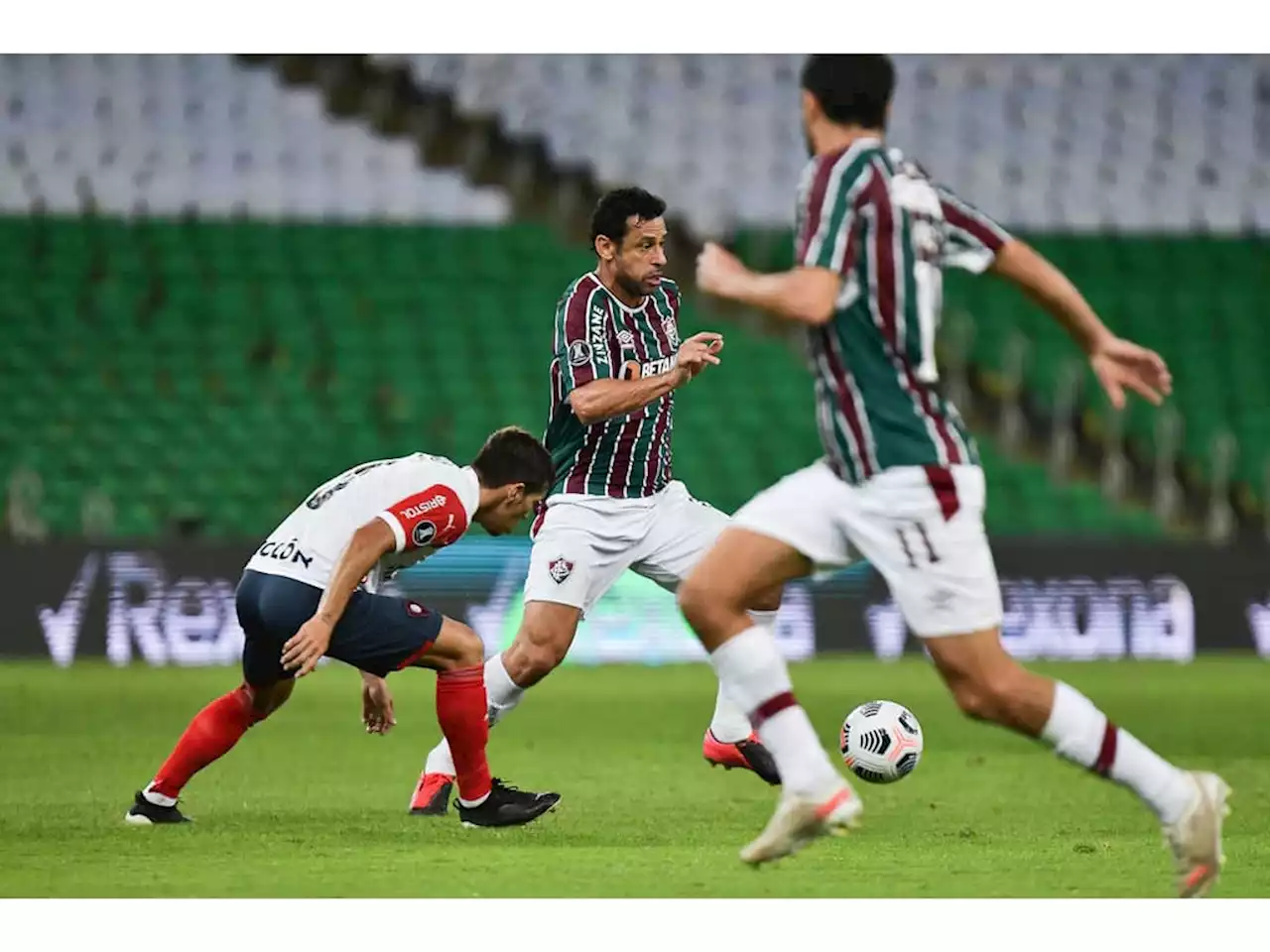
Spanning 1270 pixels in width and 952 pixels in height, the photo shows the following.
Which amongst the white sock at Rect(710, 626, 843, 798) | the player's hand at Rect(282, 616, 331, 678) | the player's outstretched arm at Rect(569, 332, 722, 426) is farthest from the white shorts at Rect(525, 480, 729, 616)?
the white sock at Rect(710, 626, 843, 798)

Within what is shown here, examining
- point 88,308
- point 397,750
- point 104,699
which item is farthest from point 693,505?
point 88,308

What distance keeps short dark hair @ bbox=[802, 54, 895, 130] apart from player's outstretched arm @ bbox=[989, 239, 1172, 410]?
0.48m

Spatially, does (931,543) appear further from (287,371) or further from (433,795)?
(287,371)

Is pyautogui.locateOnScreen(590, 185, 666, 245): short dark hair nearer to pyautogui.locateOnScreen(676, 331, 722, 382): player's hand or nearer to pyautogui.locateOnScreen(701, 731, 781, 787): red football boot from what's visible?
pyautogui.locateOnScreen(676, 331, 722, 382): player's hand

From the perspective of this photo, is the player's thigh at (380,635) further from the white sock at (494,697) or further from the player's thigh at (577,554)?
the player's thigh at (577,554)

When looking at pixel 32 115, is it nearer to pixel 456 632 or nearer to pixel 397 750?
pixel 397 750

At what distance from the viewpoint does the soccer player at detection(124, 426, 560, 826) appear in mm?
6301

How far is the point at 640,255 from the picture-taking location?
7.25 metres

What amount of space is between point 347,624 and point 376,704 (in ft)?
1.47

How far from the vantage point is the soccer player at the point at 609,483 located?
712cm

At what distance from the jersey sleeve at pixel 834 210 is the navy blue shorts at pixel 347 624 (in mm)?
2180

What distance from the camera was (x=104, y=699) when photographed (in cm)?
1162

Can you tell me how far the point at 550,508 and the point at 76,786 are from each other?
7.33ft

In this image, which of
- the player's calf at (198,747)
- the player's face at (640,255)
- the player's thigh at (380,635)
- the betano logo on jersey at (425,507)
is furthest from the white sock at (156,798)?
the player's face at (640,255)
